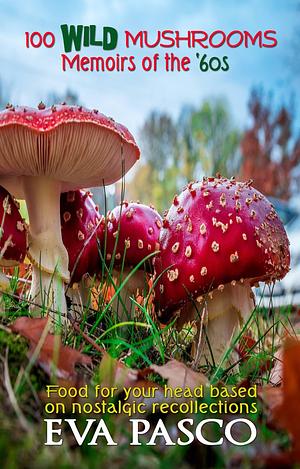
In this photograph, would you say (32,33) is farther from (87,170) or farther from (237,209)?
(237,209)

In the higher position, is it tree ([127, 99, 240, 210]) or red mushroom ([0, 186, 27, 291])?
tree ([127, 99, 240, 210])


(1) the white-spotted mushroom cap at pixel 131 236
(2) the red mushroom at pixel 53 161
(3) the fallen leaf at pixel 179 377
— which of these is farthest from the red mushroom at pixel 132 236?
(3) the fallen leaf at pixel 179 377

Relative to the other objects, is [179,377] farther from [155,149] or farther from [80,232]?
[155,149]

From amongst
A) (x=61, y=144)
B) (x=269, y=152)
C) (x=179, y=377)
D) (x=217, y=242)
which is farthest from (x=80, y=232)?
(x=269, y=152)

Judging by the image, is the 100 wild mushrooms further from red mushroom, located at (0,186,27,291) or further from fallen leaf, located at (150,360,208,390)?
fallen leaf, located at (150,360,208,390)

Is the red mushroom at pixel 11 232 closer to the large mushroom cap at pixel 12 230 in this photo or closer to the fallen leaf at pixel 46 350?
the large mushroom cap at pixel 12 230

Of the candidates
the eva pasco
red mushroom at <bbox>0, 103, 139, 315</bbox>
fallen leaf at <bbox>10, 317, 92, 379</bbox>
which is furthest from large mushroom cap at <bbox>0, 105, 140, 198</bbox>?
the eva pasco
